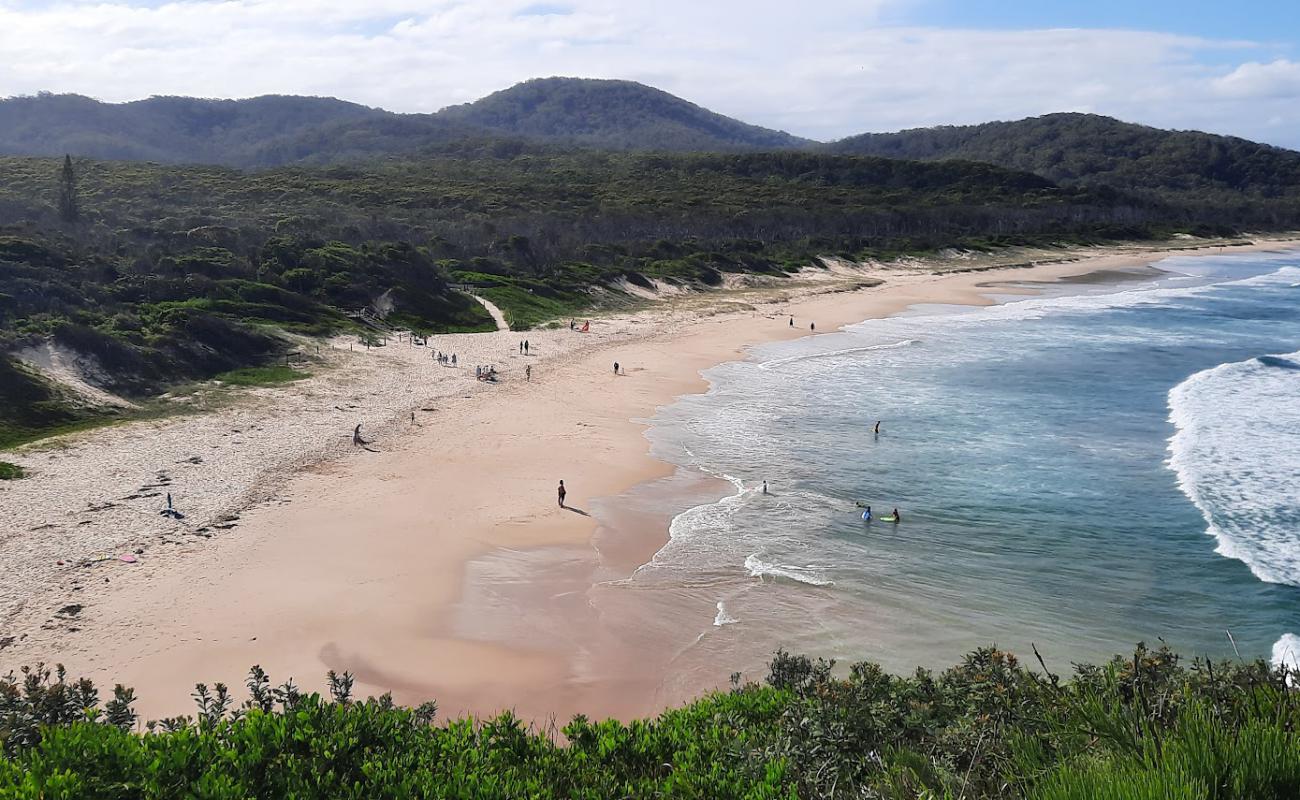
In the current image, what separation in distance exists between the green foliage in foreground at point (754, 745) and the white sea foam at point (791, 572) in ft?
25.1

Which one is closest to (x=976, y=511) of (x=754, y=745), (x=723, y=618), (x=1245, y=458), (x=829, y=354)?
(x=723, y=618)

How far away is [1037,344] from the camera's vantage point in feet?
138

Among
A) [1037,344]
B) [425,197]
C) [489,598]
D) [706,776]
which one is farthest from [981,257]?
[706,776]

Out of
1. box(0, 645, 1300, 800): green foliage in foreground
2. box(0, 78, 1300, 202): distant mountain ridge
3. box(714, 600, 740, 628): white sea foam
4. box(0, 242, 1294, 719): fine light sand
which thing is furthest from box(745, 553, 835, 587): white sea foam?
box(0, 78, 1300, 202): distant mountain ridge

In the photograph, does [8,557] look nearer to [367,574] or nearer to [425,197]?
[367,574]

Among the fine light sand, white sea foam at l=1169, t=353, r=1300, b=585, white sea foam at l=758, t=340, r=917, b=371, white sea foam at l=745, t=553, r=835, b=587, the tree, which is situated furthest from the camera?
the tree

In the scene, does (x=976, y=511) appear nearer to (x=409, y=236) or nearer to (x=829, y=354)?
(x=829, y=354)

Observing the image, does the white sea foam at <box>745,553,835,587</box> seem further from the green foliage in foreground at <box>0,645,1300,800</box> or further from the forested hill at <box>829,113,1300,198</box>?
the forested hill at <box>829,113,1300,198</box>

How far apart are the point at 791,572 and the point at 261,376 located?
23.0 m

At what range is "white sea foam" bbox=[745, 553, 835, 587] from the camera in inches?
668

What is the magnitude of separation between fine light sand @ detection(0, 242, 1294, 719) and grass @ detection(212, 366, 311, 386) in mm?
900

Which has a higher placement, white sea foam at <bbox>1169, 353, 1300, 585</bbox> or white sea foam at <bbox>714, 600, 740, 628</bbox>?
white sea foam at <bbox>1169, 353, 1300, 585</bbox>

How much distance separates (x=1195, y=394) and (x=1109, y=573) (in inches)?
726

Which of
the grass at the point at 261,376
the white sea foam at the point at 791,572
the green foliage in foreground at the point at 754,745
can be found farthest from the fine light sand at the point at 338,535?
the green foliage in foreground at the point at 754,745
